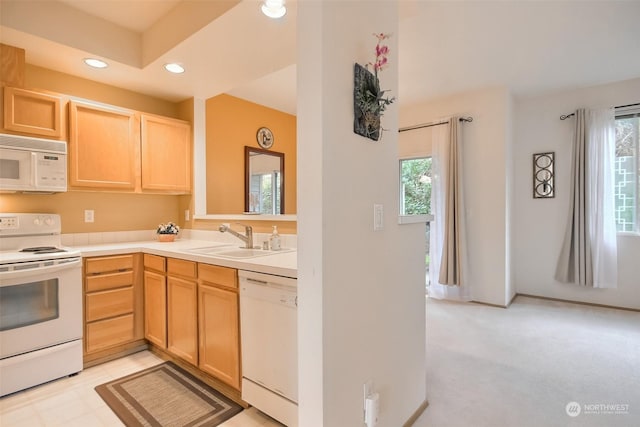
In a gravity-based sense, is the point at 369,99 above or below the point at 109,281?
above

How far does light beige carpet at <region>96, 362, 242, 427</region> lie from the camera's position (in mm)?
1812

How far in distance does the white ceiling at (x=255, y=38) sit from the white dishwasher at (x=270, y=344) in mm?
1682

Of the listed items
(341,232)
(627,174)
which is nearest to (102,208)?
(341,232)

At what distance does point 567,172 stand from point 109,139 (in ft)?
17.0

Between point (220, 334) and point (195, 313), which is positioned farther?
point (195, 313)

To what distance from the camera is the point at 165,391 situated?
6.86ft

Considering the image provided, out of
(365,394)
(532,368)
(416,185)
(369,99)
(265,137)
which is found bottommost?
(532,368)

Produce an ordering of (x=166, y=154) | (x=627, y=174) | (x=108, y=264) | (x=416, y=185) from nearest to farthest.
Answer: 1. (x=108, y=264)
2. (x=166, y=154)
3. (x=627, y=174)
4. (x=416, y=185)

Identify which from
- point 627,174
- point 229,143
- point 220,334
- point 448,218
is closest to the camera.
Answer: point 220,334

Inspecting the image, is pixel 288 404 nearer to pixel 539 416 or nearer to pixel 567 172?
pixel 539 416

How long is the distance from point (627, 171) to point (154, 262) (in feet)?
17.0

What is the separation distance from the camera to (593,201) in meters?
3.71

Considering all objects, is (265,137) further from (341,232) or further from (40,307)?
(341,232)

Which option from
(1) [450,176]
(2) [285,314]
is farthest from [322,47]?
(1) [450,176]
